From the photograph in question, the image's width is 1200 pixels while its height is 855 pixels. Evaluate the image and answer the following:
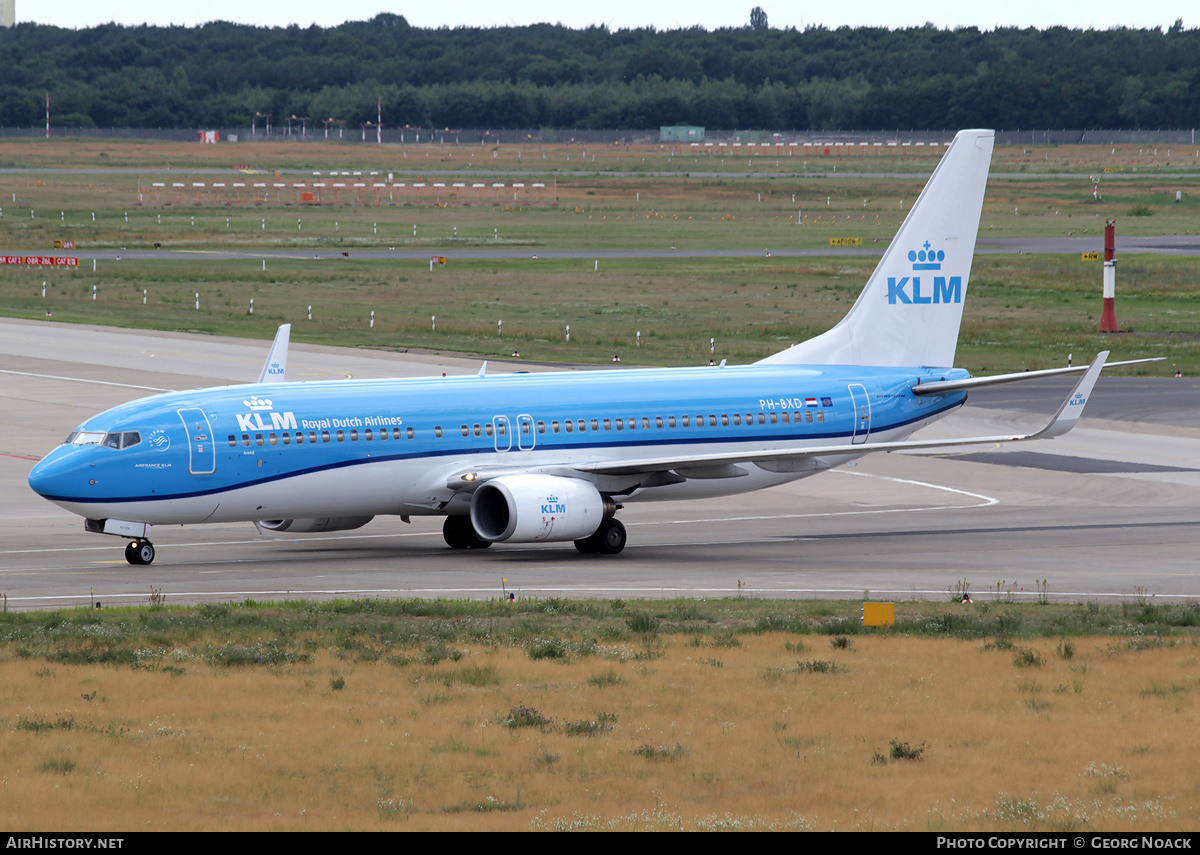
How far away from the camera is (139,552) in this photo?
117ft

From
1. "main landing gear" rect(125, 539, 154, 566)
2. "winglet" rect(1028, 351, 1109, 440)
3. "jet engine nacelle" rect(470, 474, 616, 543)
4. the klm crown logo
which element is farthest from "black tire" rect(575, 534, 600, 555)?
the klm crown logo

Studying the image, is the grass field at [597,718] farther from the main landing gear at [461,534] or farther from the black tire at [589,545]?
the main landing gear at [461,534]

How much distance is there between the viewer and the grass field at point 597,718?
17.1m

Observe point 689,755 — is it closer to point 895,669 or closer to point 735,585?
point 895,669

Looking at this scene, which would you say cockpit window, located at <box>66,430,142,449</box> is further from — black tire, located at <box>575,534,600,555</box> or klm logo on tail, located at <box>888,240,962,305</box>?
klm logo on tail, located at <box>888,240,962,305</box>

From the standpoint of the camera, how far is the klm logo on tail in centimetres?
4366

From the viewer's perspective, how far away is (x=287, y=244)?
126m

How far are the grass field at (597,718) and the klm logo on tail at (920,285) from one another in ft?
51.0

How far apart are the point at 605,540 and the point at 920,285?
1251 cm

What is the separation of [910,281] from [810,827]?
29.5 metres

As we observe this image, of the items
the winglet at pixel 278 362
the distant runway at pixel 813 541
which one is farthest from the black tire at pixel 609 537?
the winglet at pixel 278 362

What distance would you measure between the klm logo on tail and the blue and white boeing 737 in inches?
2.2

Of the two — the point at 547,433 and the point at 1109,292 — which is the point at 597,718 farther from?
the point at 1109,292

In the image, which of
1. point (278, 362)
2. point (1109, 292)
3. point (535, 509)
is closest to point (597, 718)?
point (535, 509)
